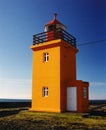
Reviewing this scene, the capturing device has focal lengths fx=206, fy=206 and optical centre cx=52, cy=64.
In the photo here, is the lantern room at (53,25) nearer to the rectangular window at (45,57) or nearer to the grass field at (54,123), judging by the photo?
the rectangular window at (45,57)

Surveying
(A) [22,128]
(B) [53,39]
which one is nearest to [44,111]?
(B) [53,39]

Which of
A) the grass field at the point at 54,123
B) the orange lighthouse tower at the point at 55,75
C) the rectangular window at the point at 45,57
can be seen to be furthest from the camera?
the rectangular window at the point at 45,57

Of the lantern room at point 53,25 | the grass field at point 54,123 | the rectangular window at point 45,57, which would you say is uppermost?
the lantern room at point 53,25

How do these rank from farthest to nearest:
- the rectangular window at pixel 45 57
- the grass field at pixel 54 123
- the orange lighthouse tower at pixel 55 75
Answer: the rectangular window at pixel 45 57, the orange lighthouse tower at pixel 55 75, the grass field at pixel 54 123

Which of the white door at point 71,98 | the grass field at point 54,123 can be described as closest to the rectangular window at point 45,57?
the white door at point 71,98

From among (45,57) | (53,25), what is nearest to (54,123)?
(45,57)

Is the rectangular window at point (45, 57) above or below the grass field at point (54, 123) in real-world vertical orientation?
above

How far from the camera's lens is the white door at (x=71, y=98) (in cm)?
1834

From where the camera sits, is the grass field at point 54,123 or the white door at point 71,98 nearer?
the grass field at point 54,123

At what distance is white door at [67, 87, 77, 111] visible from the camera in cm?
1834

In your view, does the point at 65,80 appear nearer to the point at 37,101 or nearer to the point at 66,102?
the point at 66,102

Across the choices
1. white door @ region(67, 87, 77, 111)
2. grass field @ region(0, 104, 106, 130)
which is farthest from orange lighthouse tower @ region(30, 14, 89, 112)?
grass field @ region(0, 104, 106, 130)

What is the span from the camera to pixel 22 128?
1095 centimetres

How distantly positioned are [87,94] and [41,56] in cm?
573
